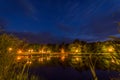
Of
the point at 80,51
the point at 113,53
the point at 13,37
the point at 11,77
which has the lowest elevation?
the point at 11,77

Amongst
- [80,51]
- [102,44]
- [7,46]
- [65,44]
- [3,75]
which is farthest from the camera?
[65,44]

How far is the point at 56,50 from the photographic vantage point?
3915 inches

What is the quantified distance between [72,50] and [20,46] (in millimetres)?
78991

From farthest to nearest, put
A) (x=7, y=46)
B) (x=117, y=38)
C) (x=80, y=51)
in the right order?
(x=80, y=51), (x=7, y=46), (x=117, y=38)

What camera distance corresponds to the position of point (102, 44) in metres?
67.1

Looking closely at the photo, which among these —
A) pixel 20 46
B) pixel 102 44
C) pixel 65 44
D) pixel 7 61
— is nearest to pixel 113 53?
pixel 7 61

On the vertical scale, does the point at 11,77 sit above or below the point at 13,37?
below

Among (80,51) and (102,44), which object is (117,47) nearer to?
(102,44)

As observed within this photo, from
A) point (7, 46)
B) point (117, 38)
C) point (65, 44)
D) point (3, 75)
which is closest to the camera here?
point (117, 38)

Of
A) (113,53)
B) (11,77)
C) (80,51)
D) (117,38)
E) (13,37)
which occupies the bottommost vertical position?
(11,77)

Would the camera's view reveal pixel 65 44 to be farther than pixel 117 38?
Yes

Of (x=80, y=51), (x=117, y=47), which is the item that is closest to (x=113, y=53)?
(x=117, y=47)

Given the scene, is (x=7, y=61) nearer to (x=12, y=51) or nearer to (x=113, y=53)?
(x=12, y=51)

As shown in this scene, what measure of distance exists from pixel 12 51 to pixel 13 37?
1.40 ft
